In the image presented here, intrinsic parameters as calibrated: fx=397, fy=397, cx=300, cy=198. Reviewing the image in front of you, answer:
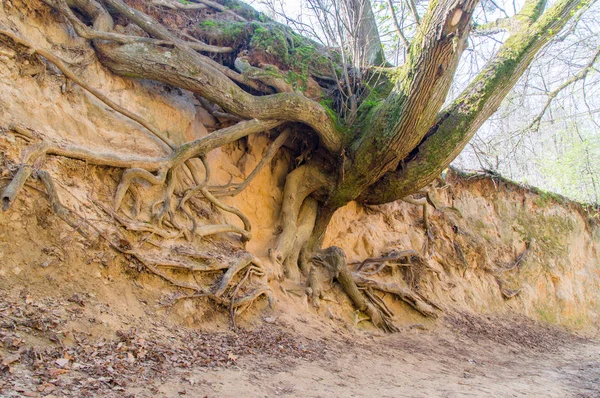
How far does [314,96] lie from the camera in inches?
324

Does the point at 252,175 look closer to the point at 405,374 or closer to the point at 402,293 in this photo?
the point at 402,293

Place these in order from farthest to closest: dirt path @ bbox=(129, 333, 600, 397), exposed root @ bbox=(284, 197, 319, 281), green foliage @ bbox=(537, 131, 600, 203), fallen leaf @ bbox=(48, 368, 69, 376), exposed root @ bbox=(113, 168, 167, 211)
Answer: green foliage @ bbox=(537, 131, 600, 203) → exposed root @ bbox=(284, 197, 319, 281) → exposed root @ bbox=(113, 168, 167, 211) → dirt path @ bbox=(129, 333, 600, 397) → fallen leaf @ bbox=(48, 368, 69, 376)

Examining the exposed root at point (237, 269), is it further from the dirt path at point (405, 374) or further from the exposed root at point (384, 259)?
the exposed root at point (384, 259)

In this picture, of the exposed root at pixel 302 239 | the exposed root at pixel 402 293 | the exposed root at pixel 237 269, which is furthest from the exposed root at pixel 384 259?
the exposed root at pixel 237 269

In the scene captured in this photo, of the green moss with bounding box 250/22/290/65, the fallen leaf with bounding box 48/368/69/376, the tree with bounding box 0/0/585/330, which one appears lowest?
the fallen leaf with bounding box 48/368/69/376

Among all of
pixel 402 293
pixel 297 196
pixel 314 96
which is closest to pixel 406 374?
pixel 402 293

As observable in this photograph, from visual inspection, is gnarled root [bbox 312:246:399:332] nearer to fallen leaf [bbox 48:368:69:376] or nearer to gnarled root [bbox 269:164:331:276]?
gnarled root [bbox 269:164:331:276]

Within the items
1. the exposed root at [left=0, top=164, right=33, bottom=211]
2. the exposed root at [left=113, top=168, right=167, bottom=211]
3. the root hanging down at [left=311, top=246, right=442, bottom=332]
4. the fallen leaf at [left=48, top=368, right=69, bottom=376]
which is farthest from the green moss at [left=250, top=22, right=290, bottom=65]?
the fallen leaf at [left=48, top=368, right=69, bottom=376]

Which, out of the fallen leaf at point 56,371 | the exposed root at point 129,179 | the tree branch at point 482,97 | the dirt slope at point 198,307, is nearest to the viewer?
the fallen leaf at point 56,371

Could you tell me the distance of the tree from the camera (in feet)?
19.1

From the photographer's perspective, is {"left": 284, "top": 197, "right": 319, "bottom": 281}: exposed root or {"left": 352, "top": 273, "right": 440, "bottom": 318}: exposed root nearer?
{"left": 284, "top": 197, "right": 319, "bottom": 281}: exposed root

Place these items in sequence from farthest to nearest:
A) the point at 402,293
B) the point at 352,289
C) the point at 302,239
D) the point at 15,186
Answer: the point at 402,293, the point at 302,239, the point at 352,289, the point at 15,186

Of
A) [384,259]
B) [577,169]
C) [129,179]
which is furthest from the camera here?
[577,169]

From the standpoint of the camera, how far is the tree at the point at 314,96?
5.82 m
